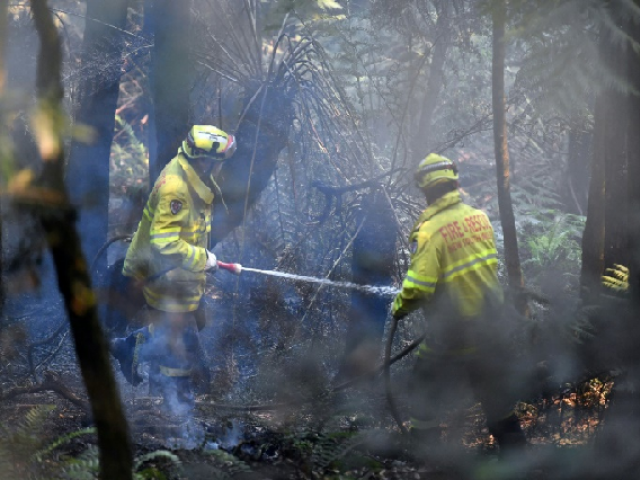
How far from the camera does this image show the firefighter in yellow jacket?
4617mm

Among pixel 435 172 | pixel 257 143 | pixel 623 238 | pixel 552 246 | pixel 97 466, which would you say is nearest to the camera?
pixel 97 466

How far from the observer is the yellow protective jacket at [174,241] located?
208 inches

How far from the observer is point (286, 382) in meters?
6.50

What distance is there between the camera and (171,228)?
530 cm

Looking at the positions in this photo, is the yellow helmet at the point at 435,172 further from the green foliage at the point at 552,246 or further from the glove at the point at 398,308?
the green foliage at the point at 552,246

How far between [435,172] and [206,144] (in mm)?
1932

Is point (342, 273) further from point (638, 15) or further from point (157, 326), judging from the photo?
point (638, 15)

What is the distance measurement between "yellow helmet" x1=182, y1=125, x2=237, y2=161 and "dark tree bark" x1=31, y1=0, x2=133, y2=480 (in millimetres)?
2718

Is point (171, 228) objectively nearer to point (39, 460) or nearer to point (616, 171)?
point (39, 460)

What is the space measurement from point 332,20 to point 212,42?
1.34m

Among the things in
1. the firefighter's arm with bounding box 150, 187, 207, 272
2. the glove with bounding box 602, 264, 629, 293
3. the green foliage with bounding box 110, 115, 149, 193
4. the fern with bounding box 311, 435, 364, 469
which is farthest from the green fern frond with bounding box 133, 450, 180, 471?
the green foliage with bounding box 110, 115, 149, 193

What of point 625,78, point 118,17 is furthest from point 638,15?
point 118,17

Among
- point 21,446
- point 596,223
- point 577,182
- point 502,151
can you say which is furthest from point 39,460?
point 577,182

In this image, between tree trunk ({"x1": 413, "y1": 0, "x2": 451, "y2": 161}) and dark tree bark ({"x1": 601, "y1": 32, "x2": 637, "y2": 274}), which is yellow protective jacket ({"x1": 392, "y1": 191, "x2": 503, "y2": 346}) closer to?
dark tree bark ({"x1": 601, "y1": 32, "x2": 637, "y2": 274})
